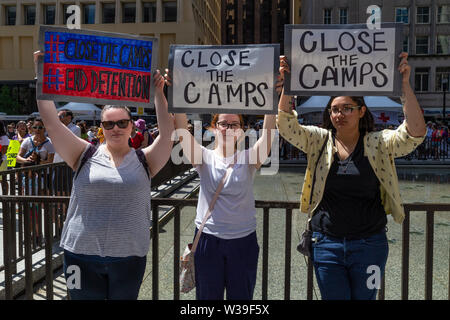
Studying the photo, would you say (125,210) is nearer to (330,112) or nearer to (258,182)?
(330,112)

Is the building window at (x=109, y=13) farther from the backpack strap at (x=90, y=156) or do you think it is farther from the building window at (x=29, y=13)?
the backpack strap at (x=90, y=156)

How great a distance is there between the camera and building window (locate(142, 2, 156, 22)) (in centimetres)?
4912

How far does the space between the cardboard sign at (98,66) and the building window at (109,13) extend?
166 ft

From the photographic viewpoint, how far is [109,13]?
49.7 meters

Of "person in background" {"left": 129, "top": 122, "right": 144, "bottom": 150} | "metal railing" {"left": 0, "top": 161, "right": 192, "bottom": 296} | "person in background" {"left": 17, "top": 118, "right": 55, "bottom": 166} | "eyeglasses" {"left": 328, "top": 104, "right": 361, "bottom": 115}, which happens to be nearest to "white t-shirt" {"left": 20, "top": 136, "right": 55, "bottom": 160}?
"person in background" {"left": 17, "top": 118, "right": 55, "bottom": 166}

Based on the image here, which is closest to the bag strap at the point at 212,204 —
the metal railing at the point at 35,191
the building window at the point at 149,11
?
the metal railing at the point at 35,191

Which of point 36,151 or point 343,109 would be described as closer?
point 343,109

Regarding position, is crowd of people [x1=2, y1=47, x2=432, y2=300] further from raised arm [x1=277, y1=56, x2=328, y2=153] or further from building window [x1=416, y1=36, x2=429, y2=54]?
building window [x1=416, y1=36, x2=429, y2=54]

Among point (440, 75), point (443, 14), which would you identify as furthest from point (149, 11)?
point (440, 75)

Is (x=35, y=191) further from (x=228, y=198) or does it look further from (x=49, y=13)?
(x=49, y=13)

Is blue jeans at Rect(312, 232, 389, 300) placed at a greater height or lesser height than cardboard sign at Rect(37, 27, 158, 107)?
lesser

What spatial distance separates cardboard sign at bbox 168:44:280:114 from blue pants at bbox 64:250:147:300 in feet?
3.70

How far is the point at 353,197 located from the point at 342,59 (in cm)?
101

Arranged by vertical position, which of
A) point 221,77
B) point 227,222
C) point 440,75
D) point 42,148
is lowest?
point 227,222
